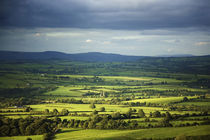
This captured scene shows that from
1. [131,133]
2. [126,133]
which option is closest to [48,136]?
[126,133]

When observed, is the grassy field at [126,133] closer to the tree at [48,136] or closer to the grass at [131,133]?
the grass at [131,133]

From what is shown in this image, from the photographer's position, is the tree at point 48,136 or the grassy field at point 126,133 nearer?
the grassy field at point 126,133

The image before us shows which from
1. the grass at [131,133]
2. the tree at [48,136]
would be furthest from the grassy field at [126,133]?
the tree at [48,136]

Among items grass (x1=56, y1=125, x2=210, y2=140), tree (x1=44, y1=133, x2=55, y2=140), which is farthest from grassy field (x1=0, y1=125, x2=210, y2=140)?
tree (x1=44, y1=133, x2=55, y2=140)

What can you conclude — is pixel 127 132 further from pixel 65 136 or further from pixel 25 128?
pixel 25 128

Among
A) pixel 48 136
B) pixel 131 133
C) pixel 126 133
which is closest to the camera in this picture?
pixel 48 136

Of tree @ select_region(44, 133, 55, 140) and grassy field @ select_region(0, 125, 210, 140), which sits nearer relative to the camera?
grassy field @ select_region(0, 125, 210, 140)

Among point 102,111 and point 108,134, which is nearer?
point 108,134

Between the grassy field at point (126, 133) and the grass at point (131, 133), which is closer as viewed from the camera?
the grassy field at point (126, 133)

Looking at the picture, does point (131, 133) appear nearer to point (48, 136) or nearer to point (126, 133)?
point (126, 133)

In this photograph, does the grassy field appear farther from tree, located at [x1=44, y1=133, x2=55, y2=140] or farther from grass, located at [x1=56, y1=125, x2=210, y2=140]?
tree, located at [x1=44, y1=133, x2=55, y2=140]

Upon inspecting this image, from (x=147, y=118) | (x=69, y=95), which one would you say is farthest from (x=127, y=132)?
(x=69, y=95)
